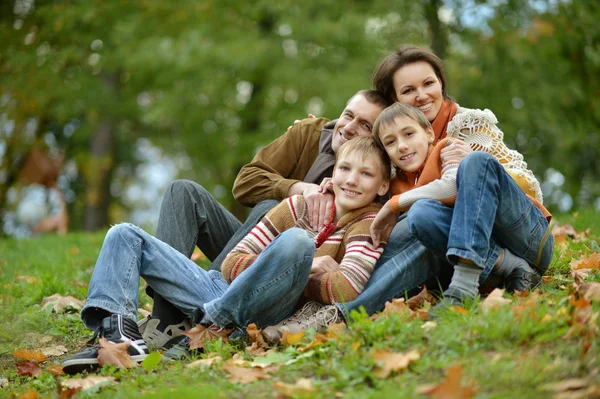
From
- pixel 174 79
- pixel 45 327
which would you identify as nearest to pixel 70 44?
pixel 174 79

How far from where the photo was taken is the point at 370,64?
12.2m

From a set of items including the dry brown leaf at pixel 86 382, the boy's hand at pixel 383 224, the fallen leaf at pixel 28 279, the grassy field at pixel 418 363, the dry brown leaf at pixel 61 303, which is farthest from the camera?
the fallen leaf at pixel 28 279

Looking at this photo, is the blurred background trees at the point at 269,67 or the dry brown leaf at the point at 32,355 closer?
the dry brown leaf at the point at 32,355

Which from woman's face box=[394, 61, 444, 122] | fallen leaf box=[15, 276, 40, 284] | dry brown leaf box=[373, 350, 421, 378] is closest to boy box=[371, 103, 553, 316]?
woman's face box=[394, 61, 444, 122]

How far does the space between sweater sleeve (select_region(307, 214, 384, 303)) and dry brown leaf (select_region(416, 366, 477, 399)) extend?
106cm

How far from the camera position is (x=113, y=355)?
3.50 m

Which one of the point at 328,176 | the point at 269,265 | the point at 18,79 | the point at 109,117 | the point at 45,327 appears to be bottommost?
the point at 45,327

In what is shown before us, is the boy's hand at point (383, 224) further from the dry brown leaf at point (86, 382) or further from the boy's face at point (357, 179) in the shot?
the dry brown leaf at point (86, 382)

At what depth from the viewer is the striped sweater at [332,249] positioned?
3645 mm

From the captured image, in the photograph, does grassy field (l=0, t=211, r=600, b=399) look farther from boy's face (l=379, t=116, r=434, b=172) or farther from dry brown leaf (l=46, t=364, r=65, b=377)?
boy's face (l=379, t=116, r=434, b=172)

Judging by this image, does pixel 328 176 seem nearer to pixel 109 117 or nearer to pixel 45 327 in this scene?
pixel 45 327

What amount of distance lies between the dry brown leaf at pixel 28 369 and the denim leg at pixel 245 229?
117cm

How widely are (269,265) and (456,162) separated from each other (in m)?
1.14

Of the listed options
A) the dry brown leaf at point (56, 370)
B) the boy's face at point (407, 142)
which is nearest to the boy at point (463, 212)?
the boy's face at point (407, 142)
